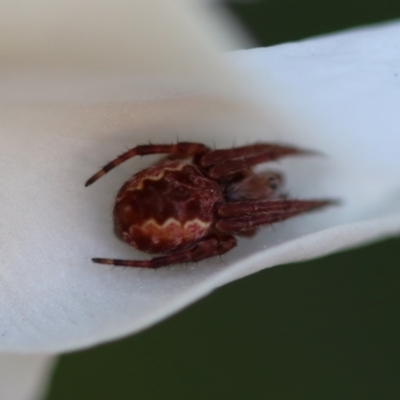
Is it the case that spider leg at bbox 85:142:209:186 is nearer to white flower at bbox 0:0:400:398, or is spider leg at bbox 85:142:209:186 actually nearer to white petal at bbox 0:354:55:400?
white flower at bbox 0:0:400:398

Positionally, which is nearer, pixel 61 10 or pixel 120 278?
pixel 61 10

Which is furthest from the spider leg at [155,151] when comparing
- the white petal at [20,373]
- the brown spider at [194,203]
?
the white petal at [20,373]

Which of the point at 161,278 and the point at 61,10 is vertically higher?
the point at 61,10

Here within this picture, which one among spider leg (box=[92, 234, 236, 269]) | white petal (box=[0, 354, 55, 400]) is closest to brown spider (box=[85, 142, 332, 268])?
spider leg (box=[92, 234, 236, 269])

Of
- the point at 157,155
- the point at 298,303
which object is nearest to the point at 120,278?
the point at 157,155

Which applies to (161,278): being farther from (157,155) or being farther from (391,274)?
(391,274)

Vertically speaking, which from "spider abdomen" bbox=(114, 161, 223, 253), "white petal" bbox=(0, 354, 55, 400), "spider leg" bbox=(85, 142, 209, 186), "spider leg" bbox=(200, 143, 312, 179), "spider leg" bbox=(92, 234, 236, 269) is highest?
"spider leg" bbox=(85, 142, 209, 186)

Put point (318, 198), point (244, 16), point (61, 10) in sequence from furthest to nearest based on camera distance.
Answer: point (244, 16) → point (318, 198) → point (61, 10)
